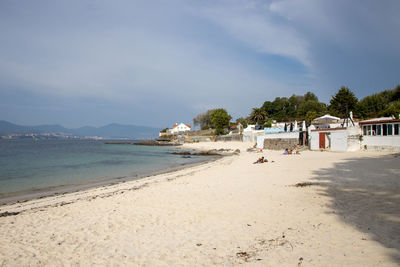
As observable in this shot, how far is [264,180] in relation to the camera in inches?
504

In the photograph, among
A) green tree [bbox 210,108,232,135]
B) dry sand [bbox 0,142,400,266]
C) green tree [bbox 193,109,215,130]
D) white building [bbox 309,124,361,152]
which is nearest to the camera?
dry sand [bbox 0,142,400,266]

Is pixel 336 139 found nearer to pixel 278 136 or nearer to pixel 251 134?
pixel 278 136

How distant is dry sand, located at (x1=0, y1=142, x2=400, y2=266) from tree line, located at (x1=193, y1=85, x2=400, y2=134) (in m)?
36.1

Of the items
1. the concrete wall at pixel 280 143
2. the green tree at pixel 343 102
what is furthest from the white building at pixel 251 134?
the green tree at pixel 343 102

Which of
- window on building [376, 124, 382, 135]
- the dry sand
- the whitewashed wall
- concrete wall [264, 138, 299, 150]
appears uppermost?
window on building [376, 124, 382, 135]

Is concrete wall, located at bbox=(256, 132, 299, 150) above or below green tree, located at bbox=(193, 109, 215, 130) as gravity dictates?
below

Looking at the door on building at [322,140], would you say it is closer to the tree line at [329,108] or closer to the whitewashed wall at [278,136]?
the whitewashed wall at [278,136]

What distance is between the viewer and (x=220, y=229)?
6348 millimetres

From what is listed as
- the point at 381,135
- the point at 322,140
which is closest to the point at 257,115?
the point at 322,140

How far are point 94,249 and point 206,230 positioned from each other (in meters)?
2.66

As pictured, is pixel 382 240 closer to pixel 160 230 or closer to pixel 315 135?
pixel 160 230

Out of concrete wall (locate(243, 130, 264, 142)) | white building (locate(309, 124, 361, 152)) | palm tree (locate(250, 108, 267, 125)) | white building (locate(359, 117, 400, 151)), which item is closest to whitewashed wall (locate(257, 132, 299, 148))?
white building (locate(309, 124, 361, 152))

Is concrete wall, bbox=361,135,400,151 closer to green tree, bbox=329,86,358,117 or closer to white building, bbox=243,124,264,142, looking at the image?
white building, bbox=243,124,264,142

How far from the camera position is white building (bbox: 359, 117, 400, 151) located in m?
23.1
